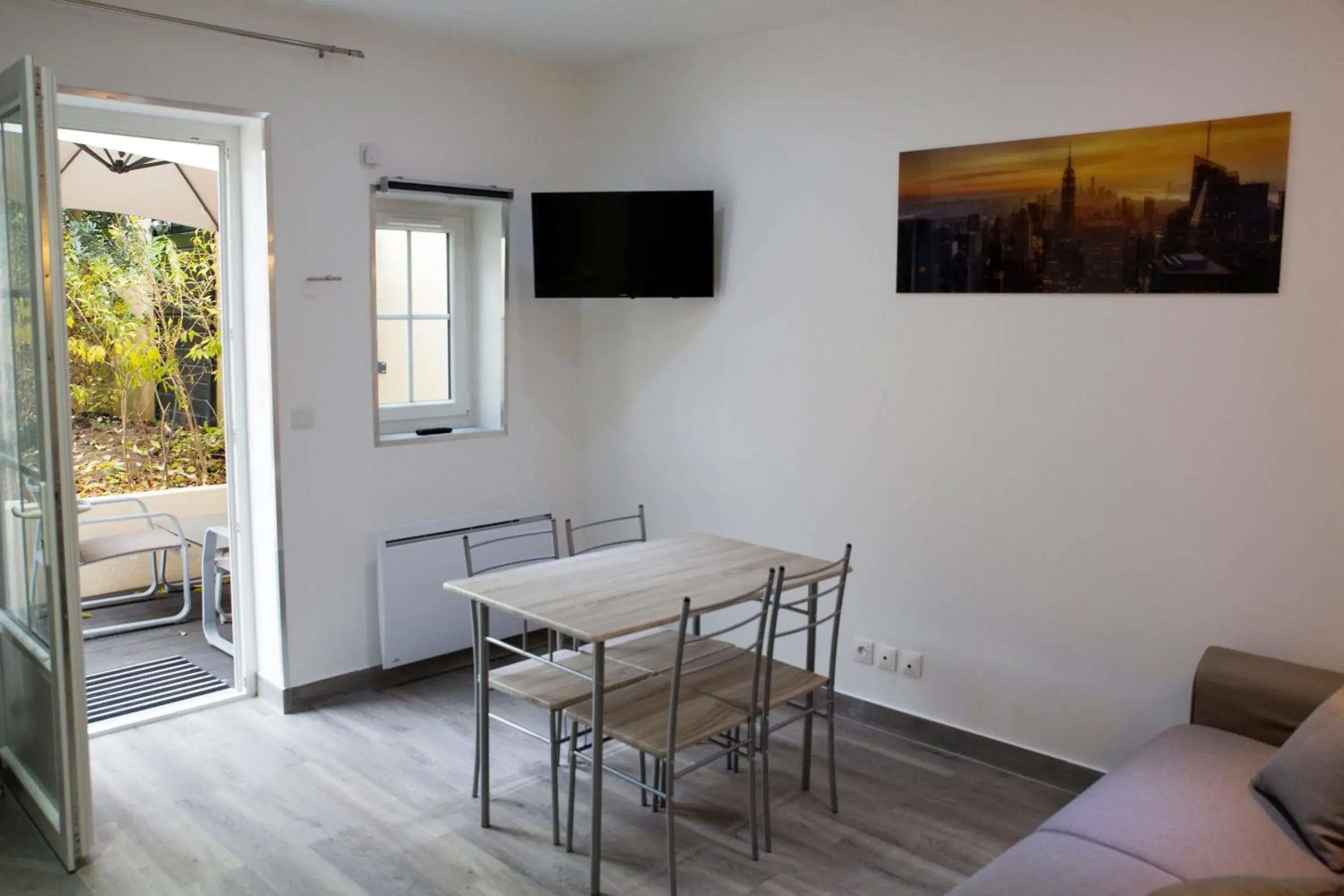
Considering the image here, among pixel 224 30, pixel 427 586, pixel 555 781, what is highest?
pixel 224 30

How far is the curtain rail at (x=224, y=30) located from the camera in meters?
3.39

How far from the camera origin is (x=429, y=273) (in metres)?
4.66

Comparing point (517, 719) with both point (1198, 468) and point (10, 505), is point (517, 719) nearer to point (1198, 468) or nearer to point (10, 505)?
point (10, 505)

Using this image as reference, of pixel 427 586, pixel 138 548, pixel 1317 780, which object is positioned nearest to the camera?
pixel 1317 780

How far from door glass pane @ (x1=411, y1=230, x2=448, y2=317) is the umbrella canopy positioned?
3.96 feet

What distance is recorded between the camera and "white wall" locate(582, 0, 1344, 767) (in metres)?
3.00

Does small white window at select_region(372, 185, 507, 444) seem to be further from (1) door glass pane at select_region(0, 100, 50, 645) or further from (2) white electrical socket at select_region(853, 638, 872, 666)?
(2) white electrical socket at select_region(853, 638, 872, 666)

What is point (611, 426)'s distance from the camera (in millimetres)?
4973

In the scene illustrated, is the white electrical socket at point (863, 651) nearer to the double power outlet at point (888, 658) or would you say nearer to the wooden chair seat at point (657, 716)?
the double power outlet at point (888, 658)

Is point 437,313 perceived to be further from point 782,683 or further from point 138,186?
point 782,683

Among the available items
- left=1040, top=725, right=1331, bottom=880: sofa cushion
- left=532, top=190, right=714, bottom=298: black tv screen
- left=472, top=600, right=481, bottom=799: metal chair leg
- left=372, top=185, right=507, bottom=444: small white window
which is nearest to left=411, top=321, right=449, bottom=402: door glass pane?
left=372, top=185, right=507, bottom=444: small white window

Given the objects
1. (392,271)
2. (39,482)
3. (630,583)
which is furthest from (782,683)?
(392,271)

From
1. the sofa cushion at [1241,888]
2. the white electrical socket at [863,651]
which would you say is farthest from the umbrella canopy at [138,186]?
the sofa cushion at [1241,888]

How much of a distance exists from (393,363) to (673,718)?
2.44 meters
